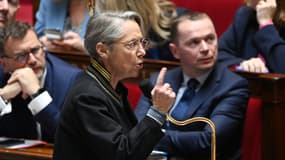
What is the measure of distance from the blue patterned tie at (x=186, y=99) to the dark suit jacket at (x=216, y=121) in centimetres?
3

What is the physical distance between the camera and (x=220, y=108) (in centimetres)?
169

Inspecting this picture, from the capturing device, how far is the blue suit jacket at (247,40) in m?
1.87

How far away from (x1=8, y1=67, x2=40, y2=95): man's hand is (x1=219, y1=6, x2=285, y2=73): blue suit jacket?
1.73 feet

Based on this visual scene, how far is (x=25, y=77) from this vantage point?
5.96ft

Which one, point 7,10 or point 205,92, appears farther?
point 7,10

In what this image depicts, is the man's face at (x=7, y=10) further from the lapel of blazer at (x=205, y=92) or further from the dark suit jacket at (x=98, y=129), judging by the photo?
the dark suit jacket at (x=98, y=129)

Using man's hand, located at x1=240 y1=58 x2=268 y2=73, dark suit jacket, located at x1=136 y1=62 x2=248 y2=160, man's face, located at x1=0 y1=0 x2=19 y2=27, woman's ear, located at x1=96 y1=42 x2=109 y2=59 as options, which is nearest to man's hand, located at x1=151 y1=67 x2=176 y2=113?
woman's ear, located at x1=96 y1=42 x2=109 y2=59

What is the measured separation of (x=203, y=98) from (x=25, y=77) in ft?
1.56

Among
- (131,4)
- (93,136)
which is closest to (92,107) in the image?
(93,136)

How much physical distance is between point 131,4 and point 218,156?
0.64 metres

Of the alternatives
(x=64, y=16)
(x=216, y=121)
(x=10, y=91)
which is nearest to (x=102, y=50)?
(x=216, y=121)

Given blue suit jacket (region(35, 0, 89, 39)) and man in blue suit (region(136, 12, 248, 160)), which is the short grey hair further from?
blue suit jacket (region(35, 0, 89, 39))

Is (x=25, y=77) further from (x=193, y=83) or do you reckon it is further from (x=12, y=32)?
(x=193, y=83)

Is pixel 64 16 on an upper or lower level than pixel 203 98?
upper
